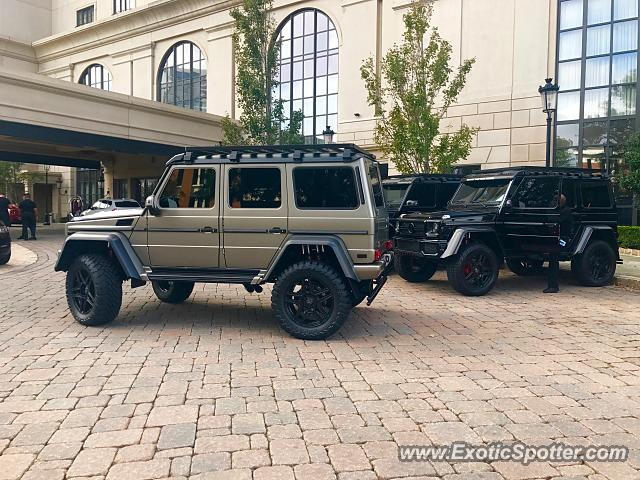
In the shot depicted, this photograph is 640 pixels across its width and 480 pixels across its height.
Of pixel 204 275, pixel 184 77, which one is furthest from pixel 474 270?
pixel 184 77

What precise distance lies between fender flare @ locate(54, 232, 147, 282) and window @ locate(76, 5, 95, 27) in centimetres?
3716

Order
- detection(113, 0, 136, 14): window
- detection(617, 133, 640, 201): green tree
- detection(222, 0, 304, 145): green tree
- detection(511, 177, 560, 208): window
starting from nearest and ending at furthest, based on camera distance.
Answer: detection(511, 177, 560, 208): window
detection(617, 133, 640, 201): green tree
detection(222, 0, 304, 145): green tree
detection(113, 0, 136, 14): window

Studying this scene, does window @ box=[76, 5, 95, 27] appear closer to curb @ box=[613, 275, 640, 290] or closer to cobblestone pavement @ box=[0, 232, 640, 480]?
cobblestone pavement @ box=[0, 232, 640, 480]

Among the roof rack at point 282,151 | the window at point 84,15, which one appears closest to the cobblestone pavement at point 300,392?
the roof rack at point 282,151

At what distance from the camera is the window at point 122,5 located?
34438 mm

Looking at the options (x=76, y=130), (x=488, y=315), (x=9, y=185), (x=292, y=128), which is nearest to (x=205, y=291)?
(x=488, y=315)

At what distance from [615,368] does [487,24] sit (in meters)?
16.8

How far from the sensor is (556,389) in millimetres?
4625

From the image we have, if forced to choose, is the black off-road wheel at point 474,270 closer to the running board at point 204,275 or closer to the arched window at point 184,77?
the running board at point 204,275

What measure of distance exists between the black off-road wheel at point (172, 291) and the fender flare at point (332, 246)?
248 cm

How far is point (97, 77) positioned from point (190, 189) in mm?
33937

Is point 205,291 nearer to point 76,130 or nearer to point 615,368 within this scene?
point 615,368

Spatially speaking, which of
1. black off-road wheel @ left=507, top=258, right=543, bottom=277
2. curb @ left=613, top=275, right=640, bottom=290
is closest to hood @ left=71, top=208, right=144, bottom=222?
black off-road wheel @ left=507, top=258, right=543, bottom=277

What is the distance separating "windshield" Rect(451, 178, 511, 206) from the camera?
10133 mm
